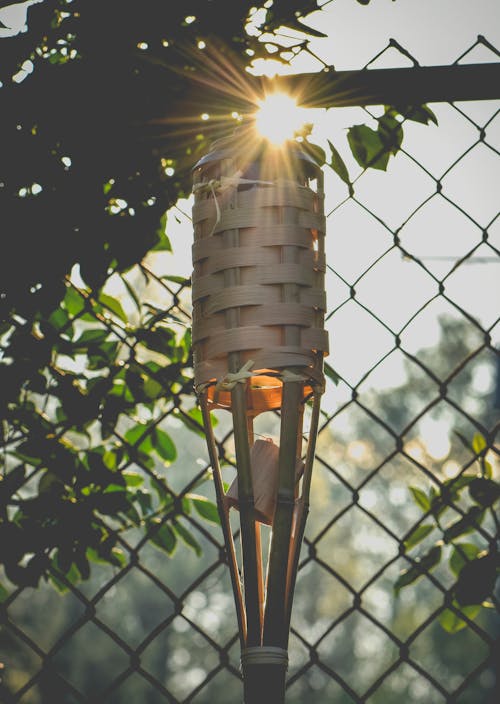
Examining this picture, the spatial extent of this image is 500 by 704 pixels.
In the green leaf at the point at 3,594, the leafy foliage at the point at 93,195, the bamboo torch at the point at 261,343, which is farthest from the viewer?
the green leaf at the point at 3,594

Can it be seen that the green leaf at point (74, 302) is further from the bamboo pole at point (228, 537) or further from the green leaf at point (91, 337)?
the bamboo pole at point (228, 537)

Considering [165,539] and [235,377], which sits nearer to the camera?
[235,377]

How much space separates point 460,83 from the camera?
916 mm

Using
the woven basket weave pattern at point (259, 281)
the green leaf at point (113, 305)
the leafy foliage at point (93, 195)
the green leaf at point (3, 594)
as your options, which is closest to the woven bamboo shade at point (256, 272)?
the woven basket weave pattern at point (259, 281)

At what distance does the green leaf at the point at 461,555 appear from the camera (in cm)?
95

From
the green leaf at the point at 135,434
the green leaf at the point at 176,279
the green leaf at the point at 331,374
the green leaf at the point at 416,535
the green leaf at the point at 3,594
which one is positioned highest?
the green leaf at the point at 176,279

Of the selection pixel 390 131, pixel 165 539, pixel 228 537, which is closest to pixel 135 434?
pixel 165 539

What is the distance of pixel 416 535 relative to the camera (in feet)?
3.17

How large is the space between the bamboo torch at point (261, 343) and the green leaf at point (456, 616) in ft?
1.19

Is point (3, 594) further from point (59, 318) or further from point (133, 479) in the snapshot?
point (59, 318)

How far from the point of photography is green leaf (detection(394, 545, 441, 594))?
93 cm

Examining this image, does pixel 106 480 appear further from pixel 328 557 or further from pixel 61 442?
pixel 328 557

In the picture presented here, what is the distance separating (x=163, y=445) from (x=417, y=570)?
0.36 metres

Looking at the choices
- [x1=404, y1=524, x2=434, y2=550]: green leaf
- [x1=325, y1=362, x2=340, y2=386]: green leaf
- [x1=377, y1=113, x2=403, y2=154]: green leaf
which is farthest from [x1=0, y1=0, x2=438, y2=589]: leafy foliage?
[x1=404, y1=524, x2=434, y2=550]: green leaf
